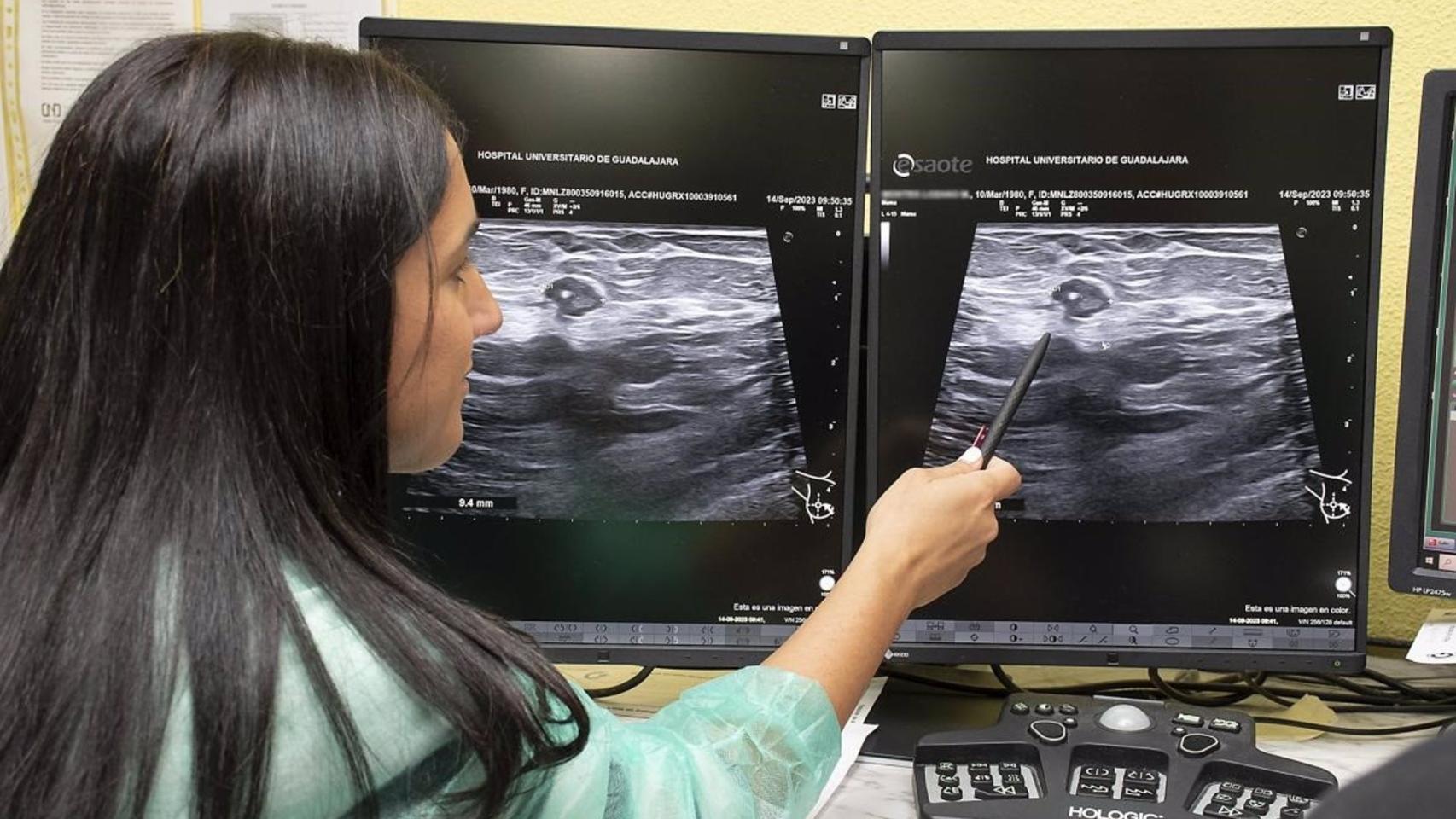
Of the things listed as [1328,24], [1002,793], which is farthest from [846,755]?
[1328,24]

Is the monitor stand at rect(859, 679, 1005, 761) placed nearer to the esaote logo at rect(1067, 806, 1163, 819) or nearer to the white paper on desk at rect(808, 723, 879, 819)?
the white paper on desk at rect(808, 723, 879, 819)

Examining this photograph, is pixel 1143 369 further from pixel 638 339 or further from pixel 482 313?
pixel 482 313

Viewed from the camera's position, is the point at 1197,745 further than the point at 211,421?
Yes

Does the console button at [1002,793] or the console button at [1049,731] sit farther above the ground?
the console button at [1049,731]

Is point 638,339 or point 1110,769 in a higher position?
point 638,339

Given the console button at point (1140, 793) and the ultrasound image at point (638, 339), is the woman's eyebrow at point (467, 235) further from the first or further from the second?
the console button at point (1140, 793)

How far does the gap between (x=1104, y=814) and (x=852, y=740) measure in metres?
0.22

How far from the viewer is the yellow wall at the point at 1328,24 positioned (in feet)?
4.13

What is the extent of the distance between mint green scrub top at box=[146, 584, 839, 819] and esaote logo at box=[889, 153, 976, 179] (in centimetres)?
44

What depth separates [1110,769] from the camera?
97 centimetres

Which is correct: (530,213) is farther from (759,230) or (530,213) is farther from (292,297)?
(292,297)

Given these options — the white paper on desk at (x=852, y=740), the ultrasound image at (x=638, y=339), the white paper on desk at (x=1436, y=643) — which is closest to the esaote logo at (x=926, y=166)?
the ultrasound image at (x=638, y=339)

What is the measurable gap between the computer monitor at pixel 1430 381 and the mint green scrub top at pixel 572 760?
0.52 m

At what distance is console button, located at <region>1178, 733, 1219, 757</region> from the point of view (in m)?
0.97
